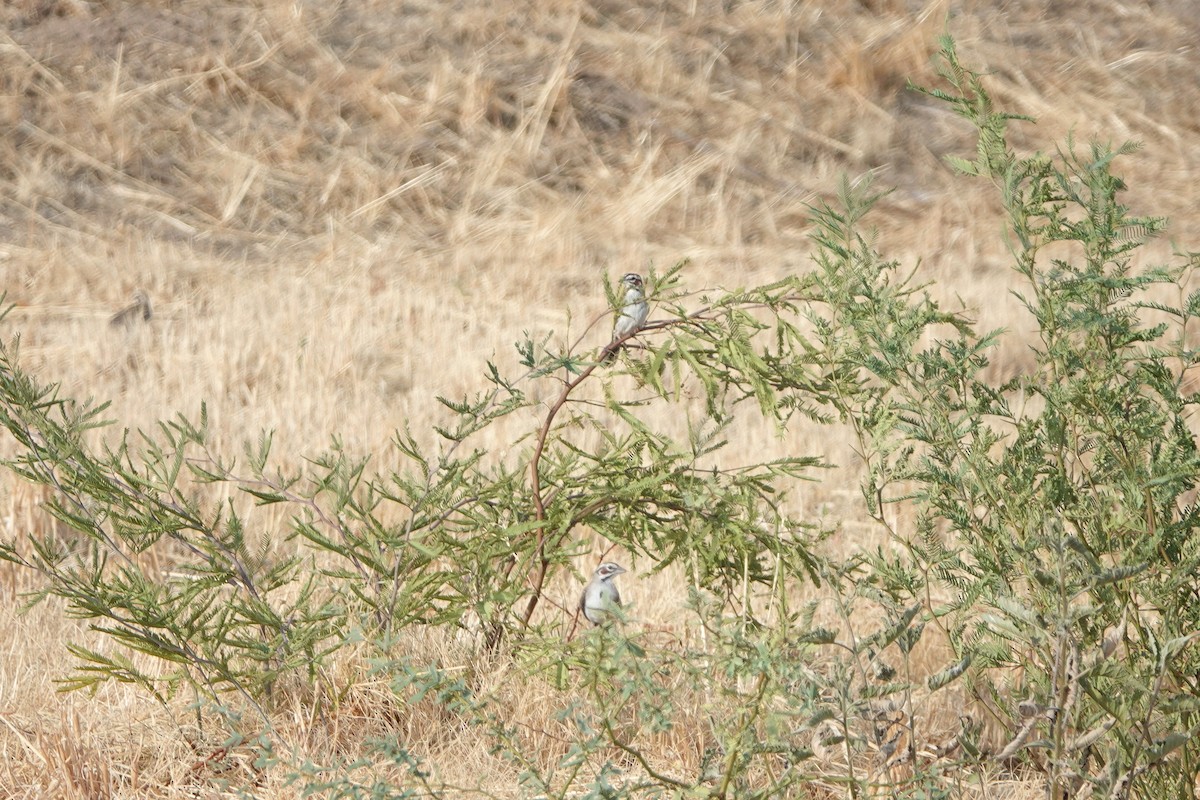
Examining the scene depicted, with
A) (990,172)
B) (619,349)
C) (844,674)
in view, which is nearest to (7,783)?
(619,349)

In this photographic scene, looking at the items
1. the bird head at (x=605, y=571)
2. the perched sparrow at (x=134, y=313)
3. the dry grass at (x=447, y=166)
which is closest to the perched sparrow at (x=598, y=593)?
the bird head at (x=605, y=571)

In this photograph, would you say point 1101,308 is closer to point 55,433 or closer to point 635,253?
point 55,433

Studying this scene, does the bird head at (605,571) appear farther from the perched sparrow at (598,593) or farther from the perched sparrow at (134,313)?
the perched sparrow at (134,313)

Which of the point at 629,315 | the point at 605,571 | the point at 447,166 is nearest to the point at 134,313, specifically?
the point at 447,166

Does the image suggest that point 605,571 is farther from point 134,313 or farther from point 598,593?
point 134,313

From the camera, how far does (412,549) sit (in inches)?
138

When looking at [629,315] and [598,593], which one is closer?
[629,315]

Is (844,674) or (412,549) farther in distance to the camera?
(412,549)

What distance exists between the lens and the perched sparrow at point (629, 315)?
3.24 metres

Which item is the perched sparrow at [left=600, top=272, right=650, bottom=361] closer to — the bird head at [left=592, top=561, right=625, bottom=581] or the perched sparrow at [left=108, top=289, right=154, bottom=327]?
the bird head at [left=592, top=561, right=625, bottom=581]

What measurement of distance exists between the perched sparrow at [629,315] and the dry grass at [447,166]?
7.63 feet

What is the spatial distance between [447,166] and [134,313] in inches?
124

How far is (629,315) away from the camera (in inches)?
132

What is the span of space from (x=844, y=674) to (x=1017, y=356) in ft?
17.3
